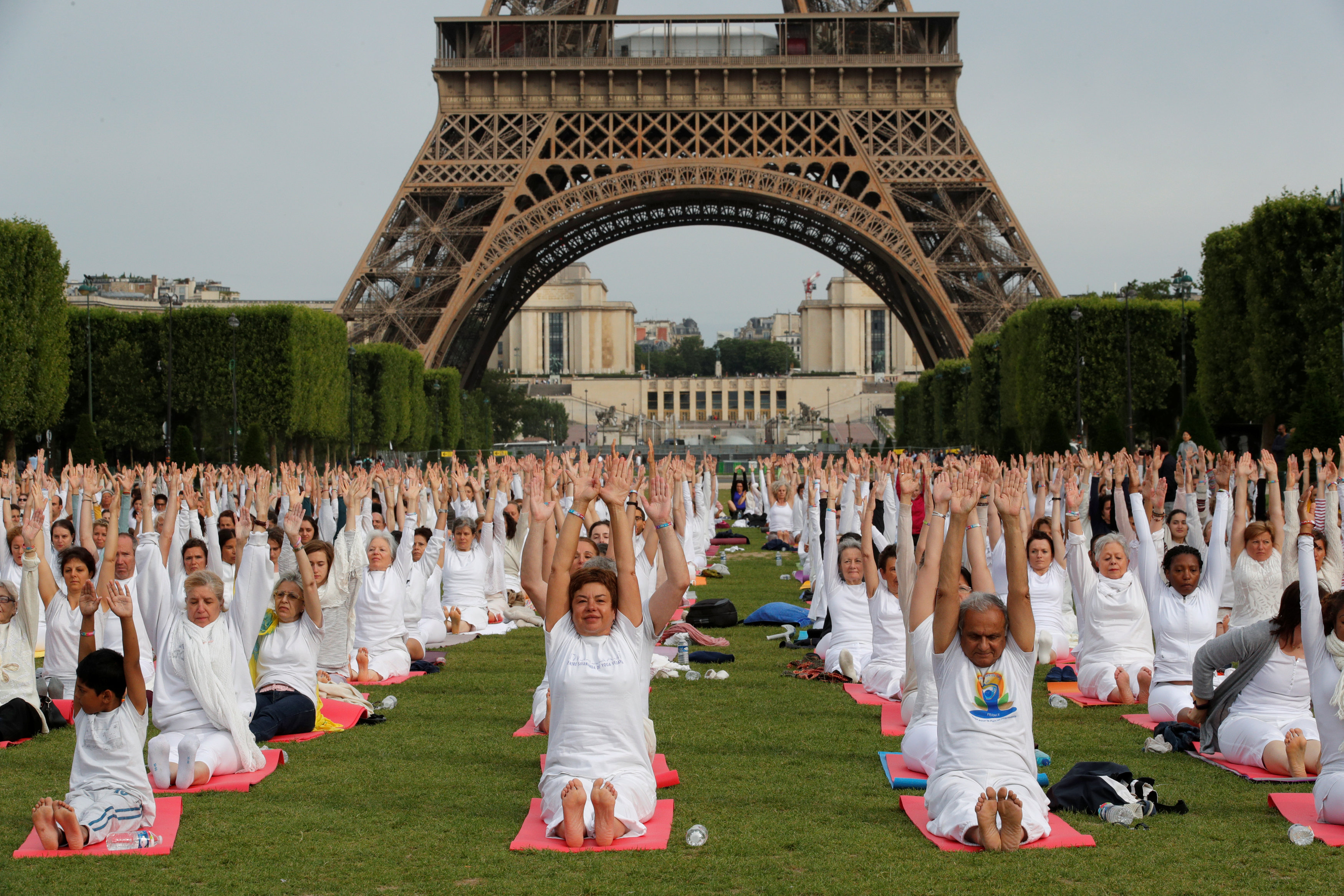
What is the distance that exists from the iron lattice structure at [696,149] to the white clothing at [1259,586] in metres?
31.6

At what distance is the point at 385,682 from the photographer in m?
10.6

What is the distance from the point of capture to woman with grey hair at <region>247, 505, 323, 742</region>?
8344 millimetres

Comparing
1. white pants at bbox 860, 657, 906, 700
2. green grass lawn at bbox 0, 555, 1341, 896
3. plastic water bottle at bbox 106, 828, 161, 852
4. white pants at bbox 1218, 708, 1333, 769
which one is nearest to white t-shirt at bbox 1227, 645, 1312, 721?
white pants at bbox 1218, 708, 1333, 769

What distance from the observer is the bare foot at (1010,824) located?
5680mm

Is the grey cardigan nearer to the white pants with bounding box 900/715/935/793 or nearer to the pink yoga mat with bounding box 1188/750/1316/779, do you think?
the pink yoga mat with bounding box 1188/750/1316/779

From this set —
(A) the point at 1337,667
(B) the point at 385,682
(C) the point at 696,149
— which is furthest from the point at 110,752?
(C) the point at 696,149

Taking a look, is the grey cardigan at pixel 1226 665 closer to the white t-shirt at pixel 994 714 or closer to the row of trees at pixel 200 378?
the white t-shirt at pixel 994 714

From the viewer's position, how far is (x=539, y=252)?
48.7 meters

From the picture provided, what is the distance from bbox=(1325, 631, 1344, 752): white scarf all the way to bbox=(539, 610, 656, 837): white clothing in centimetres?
307

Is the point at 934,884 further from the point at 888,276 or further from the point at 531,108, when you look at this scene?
the point at 888,276

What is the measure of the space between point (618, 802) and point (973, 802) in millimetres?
1539

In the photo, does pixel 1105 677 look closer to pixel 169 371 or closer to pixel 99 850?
pixel 99 850

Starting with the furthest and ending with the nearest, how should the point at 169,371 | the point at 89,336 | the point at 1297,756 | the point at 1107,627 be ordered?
the point at 89,336 → the point at 169,371 → the point at 1107,627 → the point at 1297,756

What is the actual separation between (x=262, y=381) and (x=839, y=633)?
29405 mm
